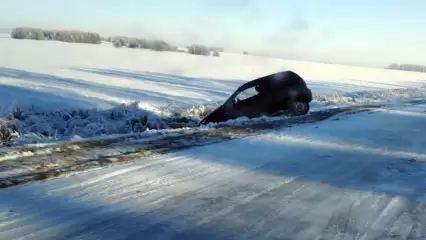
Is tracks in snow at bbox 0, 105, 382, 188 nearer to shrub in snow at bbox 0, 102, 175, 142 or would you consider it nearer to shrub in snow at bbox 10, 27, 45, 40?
shrub in snow at bbox 0, 102, 175, 142

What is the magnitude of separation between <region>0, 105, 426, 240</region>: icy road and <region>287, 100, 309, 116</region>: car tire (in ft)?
23.1

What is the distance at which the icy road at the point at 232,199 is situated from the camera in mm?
3871

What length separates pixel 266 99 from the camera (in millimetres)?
14727

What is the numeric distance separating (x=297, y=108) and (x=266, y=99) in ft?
4.23

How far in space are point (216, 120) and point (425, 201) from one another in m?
9.07

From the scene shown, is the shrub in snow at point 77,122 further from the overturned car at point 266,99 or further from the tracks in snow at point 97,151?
the overturned car at point 266,99

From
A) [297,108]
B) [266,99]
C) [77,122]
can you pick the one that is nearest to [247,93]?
[266,99]

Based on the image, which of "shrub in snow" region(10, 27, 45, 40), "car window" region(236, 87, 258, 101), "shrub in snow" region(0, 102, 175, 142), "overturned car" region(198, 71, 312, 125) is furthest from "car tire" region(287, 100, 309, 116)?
"shrub in snow" region(10, 27, 45, 40)

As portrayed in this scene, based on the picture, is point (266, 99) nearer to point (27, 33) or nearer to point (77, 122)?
point (77, 122)

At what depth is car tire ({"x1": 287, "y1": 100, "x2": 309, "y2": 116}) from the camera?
15094mm

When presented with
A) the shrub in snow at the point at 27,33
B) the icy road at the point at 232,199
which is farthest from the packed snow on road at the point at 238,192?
the shrub in snow at the point at 27,33

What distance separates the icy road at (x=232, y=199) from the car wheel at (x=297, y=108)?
706 centimetres

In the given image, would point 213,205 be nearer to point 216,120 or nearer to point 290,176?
point 290,176

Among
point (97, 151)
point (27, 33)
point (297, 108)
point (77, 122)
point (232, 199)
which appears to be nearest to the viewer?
point (232, 199)
